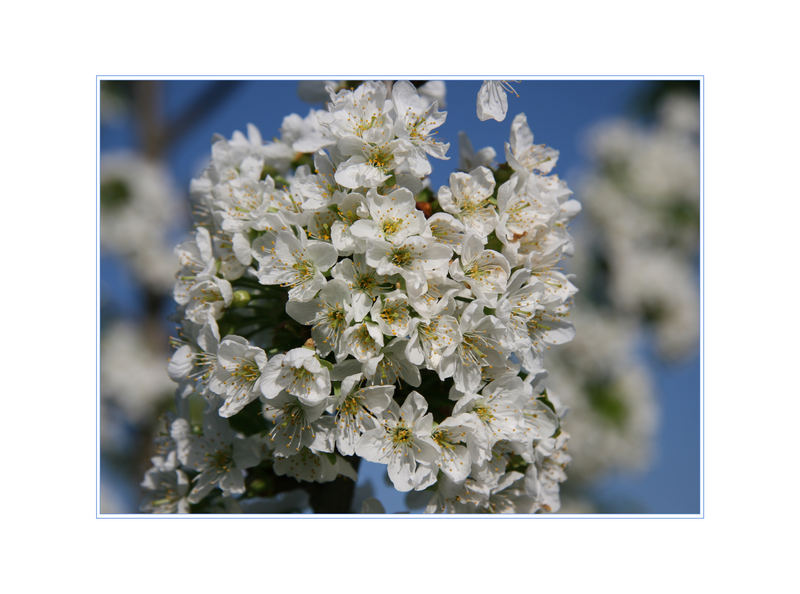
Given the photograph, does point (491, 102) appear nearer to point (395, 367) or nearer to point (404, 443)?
point (395, 367)

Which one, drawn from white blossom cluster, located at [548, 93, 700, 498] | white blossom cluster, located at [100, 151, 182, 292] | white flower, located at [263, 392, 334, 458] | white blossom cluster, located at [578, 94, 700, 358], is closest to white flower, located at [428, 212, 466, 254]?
white flower, located at [263, 392, 334, 458]

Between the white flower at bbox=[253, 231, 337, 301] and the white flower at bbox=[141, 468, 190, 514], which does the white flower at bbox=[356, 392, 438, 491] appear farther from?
the white flower at bbox=[141, 468, 190, 514]

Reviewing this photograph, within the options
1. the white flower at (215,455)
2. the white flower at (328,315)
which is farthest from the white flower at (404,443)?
the white flower at (215,455)

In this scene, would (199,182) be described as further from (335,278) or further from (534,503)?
(534,503)

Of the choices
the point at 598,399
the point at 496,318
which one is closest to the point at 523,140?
the point at 496,318
